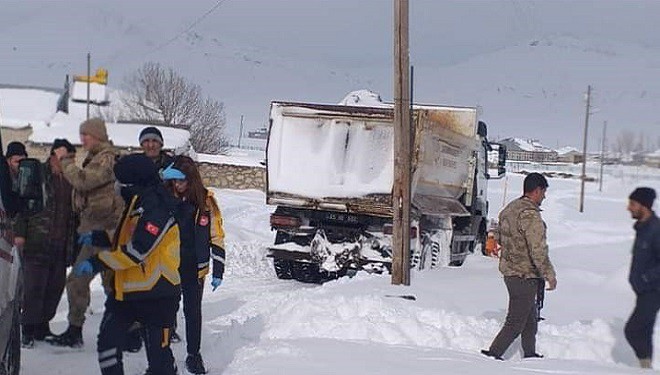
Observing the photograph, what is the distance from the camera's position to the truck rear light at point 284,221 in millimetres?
12680

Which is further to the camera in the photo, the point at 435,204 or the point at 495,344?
the point at 435,204

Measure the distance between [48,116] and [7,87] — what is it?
466 millimetres

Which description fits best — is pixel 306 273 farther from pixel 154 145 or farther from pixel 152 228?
pixel 152 228

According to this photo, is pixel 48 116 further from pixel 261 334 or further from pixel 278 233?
pixel 278 233

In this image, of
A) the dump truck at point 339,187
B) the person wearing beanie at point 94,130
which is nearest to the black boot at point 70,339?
the person wearing beanie at point 94,130

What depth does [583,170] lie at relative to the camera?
17.1 ft

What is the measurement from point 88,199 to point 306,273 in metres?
6.98

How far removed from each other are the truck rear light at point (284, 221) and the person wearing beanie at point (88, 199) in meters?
5.88

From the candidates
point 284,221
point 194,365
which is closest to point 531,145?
point 194,365

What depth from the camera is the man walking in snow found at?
6.80 metres

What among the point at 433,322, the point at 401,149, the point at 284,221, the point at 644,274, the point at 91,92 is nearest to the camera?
the point at 91,92

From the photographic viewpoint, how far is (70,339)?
6840 millimetres

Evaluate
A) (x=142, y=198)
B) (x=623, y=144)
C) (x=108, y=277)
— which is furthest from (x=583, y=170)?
(x=108, y=277)

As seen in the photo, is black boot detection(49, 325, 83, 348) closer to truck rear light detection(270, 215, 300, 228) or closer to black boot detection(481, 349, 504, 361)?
black boot detection(481, 349, 504, 361)
